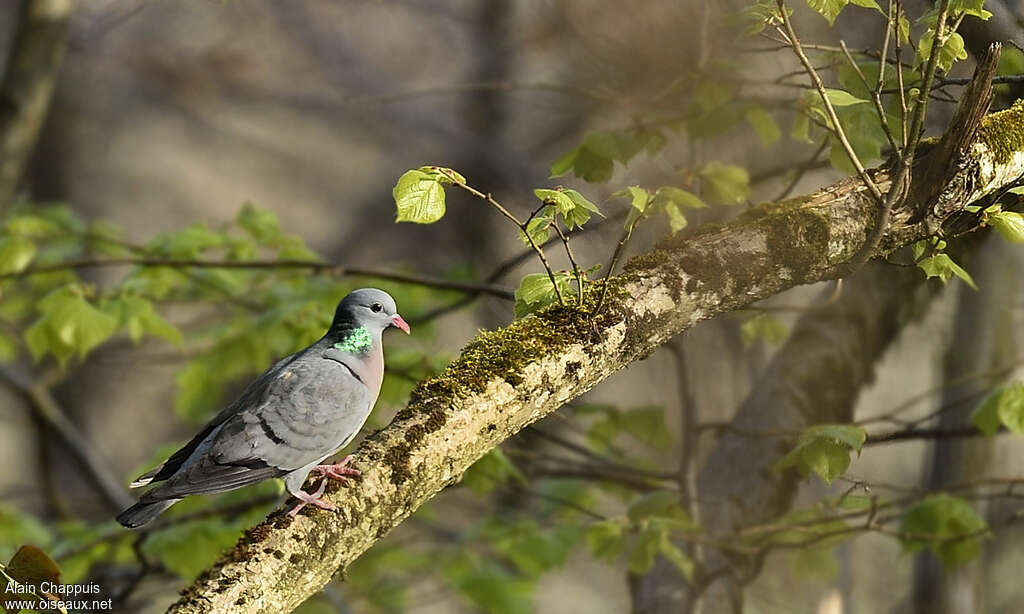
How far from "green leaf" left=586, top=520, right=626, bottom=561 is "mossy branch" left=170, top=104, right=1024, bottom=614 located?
3.43 feet

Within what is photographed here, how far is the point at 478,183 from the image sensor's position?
24.4ft

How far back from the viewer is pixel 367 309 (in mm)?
1874

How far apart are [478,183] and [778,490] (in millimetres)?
4621

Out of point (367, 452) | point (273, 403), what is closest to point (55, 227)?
point (273, 403)

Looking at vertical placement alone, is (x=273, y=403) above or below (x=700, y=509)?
below

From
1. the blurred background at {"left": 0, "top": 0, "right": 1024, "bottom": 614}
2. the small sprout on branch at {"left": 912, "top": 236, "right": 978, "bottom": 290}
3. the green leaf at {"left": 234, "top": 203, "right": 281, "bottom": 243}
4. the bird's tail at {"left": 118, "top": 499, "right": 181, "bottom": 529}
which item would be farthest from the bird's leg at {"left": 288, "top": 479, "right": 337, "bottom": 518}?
the green leaf at {"left": 234, "top": 203, "right": 281, "bottom": 243}

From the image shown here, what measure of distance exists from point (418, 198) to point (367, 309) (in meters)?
0.27

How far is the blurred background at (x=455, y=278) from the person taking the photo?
313 cm

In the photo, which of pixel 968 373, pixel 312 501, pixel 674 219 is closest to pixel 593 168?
pixel 674 219

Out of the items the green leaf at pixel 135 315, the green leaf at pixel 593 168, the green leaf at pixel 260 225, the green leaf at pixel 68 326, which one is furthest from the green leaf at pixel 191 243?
the green leaf at pixel 593 168

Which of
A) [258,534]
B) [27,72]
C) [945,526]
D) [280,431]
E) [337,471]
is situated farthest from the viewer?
[27,72]

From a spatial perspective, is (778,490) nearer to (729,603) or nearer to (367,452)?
(729,603)

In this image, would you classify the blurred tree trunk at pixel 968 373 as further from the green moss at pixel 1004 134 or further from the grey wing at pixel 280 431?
the grey wing at pixel 280 431

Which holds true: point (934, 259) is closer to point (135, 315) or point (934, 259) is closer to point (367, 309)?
point (367, 309)
